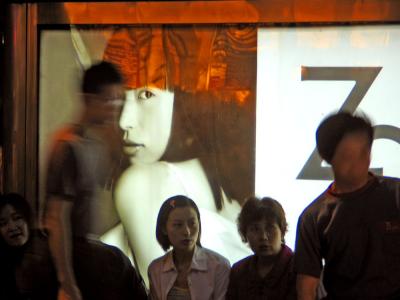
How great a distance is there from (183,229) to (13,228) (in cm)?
96

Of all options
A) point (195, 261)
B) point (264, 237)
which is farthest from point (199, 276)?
point (264, 237)

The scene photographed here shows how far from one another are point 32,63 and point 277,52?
1.41 meters

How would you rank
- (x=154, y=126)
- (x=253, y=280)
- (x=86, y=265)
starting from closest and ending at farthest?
(x=86, y=265)
(x=253, y=280)
(x=154, y=126)

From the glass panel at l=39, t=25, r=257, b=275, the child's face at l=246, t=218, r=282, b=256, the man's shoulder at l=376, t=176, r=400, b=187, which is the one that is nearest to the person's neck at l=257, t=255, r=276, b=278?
the child's face at l=246, t=218, r=282, b=256

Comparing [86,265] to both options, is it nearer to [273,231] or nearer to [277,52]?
[273,231]

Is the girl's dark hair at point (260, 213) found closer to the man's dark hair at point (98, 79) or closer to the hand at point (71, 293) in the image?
the man's dark hair at point (98, 79)

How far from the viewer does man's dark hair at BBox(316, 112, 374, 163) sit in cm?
385

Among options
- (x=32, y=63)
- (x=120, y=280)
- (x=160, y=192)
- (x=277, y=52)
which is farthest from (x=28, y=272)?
(x=277, y=52)

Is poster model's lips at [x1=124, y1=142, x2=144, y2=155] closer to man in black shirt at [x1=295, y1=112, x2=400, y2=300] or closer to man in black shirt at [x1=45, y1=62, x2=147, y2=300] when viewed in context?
man in black shirt at [x1=45, y1=62, x2=147, y2=300]

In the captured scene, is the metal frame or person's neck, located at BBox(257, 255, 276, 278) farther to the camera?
the metal frame

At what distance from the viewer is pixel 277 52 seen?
16.3 feet

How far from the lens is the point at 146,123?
16.7 ft

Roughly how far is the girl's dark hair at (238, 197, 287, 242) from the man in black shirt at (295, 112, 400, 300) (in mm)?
1043

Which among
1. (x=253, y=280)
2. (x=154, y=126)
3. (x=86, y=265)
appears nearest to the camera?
(x=86, y=265)
